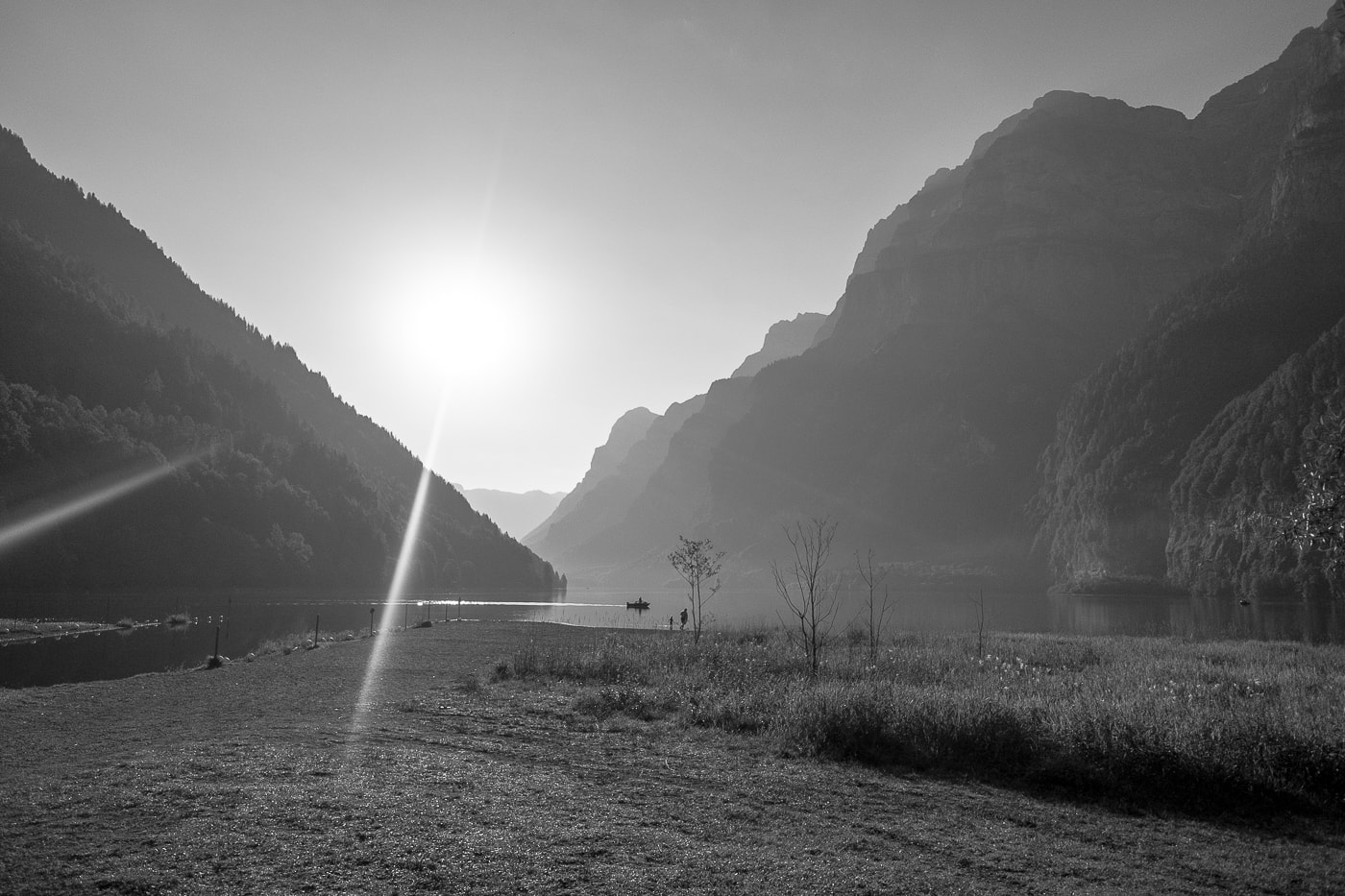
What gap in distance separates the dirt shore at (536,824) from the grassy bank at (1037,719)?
105cm

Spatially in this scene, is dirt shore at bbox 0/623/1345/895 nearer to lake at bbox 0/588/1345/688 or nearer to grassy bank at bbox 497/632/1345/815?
grassy bank at bbox 497/632/1345/815

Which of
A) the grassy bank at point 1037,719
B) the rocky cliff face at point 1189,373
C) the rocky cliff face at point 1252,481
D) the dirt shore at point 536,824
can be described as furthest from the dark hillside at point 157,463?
the rocky cliff face at point 1252,481

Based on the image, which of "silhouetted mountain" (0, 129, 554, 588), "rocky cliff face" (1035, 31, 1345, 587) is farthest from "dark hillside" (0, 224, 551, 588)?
"rocky cliff face" (1035, 31, 1345, 587)

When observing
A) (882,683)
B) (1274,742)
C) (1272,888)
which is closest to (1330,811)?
(1274,742)

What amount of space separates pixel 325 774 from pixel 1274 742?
13.6 m

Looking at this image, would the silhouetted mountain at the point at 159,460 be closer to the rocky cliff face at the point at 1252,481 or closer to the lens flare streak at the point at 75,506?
the lens flare streak at the point at 75,506

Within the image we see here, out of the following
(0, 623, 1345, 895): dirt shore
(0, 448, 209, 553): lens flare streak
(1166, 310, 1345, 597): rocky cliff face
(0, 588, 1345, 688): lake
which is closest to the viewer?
(0, 623, 1345, 895): dirt shore

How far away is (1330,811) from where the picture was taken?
33.8 feet

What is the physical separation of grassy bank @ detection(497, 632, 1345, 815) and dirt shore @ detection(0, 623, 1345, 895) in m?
1.05

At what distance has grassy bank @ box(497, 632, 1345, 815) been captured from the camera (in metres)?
11.2

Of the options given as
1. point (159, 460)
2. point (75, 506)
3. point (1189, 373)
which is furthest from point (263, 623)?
point (1189, 373)

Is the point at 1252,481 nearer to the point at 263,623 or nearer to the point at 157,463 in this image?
the point at 263,623

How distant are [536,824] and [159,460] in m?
131

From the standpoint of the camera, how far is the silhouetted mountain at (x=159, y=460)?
10188 cm
